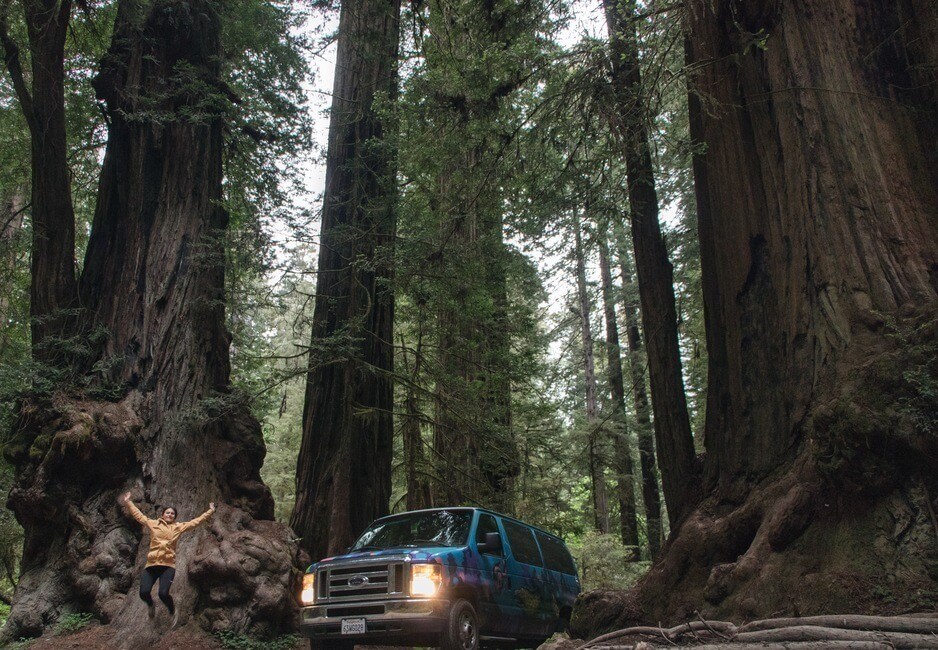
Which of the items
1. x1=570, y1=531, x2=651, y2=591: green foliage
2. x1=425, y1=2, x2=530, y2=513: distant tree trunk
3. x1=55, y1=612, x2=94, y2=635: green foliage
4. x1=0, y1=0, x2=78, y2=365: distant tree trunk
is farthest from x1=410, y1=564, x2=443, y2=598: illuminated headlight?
x1=570, y1=531, x2=651, y2=591: green foliage

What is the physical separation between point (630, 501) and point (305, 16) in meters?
16.8

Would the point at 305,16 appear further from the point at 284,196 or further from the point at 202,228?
the point at 202,228

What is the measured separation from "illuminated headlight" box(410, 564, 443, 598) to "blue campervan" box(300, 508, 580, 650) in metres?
0.01

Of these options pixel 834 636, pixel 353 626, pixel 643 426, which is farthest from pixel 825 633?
pixel 643 426

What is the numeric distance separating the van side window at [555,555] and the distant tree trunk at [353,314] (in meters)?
3.31

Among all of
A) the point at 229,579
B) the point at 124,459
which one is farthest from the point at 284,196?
the point at 229,579

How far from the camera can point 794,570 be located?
5.64 meters

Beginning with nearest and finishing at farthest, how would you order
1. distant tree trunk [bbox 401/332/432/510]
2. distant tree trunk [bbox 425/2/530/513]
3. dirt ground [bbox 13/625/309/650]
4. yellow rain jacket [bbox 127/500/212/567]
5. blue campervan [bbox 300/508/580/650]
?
blue campervan [bbox 300/508/580/650]
dirt ground [bbox 13/625/309/650]
yellow rain jacket [bbox 127/500/212/567]
distant tree trunk [bbox 425/2/530/513]
distant tree trunk [bbox 401/332/432/510]

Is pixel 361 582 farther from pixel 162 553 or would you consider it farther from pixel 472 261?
pixel 472 261

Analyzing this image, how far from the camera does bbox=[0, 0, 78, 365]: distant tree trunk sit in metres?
10.8

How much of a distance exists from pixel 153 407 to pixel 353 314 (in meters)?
3.88

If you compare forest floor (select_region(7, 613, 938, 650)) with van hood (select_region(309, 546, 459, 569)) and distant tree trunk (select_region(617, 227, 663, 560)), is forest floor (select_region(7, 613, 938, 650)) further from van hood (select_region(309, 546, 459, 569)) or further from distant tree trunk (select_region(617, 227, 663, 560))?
distant tree trunk (select_region(617, 227, 663, 560))

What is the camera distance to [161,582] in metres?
8.43

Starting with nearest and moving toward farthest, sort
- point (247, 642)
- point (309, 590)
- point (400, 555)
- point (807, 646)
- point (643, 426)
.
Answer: point (807, 646), point (400, 555), point (309, 590), point (247, 642), point (643, 426)
